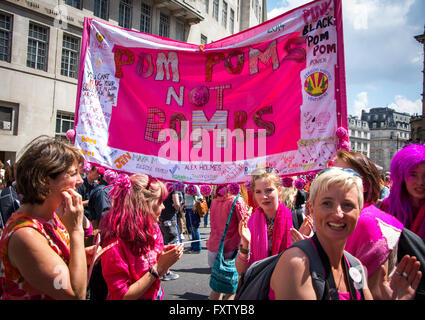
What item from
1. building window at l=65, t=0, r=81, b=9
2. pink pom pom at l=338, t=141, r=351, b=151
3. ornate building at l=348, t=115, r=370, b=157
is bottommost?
pink pom pom at l=338, t=141, r=351, b=151

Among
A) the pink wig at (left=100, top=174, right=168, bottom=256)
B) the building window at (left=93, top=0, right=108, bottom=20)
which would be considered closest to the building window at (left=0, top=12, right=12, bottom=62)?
the building window at (left=93, top=0, right=108, bottom=20)

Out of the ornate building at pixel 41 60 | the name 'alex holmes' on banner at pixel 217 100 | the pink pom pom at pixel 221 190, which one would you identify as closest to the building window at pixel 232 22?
the ornate building at pixel 41 60

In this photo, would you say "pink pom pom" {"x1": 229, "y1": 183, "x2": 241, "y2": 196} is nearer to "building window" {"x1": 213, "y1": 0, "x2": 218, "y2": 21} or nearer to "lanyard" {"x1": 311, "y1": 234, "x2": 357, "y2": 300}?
"lanyard" {"x1": 311, "y1": 234, "x2": 357, "y2": 300}

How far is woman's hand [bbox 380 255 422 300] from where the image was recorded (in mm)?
1673

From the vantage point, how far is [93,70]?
3.59 m

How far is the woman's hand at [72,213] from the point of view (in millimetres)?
1703

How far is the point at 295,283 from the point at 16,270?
137cm

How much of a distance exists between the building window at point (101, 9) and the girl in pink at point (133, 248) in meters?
18.4

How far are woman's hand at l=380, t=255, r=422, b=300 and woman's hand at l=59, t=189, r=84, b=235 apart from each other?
1.75 metres

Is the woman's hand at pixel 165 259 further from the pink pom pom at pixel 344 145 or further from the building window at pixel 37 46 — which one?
the building window at pixel 37 46

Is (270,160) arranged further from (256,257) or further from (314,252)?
(314,252)

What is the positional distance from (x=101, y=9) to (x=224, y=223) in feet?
58.5

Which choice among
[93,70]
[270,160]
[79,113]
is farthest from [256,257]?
[93,70]
